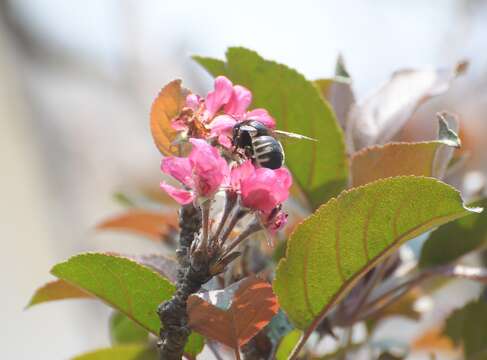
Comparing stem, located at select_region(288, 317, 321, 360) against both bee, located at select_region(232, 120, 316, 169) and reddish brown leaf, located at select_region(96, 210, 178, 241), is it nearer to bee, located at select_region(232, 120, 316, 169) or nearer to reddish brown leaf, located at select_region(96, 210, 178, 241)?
bee, located at select_region(232, 120, 316, 169)

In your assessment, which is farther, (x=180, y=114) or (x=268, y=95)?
(x=268, y=95)

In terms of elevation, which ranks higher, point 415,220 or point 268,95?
point 268,95

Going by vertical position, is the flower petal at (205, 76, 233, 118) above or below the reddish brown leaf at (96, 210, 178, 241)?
above

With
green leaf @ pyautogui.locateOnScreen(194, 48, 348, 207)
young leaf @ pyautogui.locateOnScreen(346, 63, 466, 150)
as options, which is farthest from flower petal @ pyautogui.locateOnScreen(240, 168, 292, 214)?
young leaf @ pyautogui.locateOnScreen(346, 63, 466, 150)

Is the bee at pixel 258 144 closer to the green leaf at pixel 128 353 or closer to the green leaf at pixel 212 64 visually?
the green leaf at pixel 212 64

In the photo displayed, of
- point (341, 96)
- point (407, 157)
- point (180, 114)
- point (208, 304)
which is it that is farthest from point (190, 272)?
point (341, 96)

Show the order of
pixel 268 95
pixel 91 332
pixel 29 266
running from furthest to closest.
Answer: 1. pixel 29 266
2. pixel 91 332
3. pixel 268 95

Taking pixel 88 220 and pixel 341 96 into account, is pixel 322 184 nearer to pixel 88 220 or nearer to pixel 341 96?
pixel 341 96

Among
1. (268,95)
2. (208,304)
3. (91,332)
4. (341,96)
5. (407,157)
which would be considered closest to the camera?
(208,304)

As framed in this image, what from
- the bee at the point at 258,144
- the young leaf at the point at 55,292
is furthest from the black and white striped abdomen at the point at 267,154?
the young leaf at the point at 55,292
